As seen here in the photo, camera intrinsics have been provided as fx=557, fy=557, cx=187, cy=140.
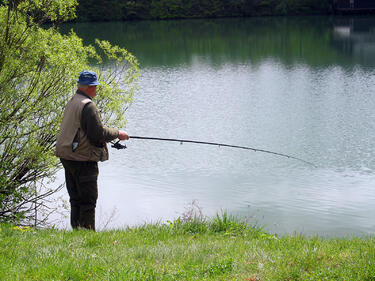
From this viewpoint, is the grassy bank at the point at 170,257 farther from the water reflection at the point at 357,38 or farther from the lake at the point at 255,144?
the water reflection at the point at 357,38

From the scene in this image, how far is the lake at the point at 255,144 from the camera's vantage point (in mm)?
10359

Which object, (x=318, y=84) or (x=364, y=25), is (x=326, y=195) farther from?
(x=364, y=25)

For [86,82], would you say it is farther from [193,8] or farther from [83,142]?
[193,8]

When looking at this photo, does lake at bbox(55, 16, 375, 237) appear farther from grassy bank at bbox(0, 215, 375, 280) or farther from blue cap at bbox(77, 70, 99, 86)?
blue cap at bbox(77, 70, 99, 86)

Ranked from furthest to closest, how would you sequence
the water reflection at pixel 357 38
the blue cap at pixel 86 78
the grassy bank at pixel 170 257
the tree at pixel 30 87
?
the water reflection at pixel 357 38 → the tree at pixel 30 87 → the blue cap at pixel 86 78 → the grassy bank at pixel 170 257

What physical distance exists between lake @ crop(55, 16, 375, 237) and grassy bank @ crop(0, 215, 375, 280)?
11.2ft

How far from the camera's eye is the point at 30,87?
27.2ft

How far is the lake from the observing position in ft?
34.0

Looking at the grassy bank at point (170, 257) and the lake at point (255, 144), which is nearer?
the grassy bank at point (170, 257)

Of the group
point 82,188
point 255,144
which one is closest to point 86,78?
point 82,188

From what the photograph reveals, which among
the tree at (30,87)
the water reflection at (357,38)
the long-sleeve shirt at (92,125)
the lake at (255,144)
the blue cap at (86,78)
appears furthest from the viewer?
the water reflection at (357,38)

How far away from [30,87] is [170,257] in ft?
14.1

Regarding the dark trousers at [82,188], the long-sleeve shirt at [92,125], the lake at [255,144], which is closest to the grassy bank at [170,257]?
the dark trousers at [82,188]

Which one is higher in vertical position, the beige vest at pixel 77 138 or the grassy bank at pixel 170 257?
the beige vest at pixel 77 138
